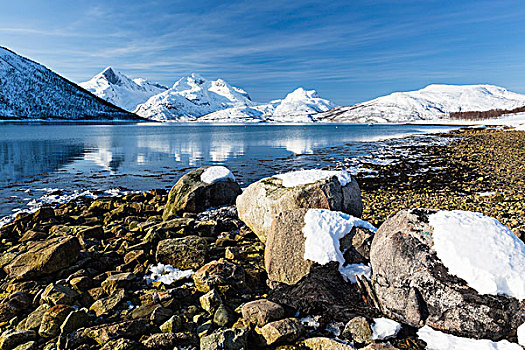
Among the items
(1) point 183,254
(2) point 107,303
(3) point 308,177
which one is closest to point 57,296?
(2) point 107,303

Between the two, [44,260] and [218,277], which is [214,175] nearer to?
[44,260]

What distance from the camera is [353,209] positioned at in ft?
31.4

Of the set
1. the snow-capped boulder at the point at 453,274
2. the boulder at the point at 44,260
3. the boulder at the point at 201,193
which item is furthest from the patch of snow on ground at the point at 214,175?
the snow-capped boulder at the point at 453,274

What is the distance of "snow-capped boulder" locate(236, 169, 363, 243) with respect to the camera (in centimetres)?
878

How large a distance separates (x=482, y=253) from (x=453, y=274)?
1.71ft

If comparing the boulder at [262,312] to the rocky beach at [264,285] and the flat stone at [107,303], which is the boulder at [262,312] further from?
the flat stone at [107,303]

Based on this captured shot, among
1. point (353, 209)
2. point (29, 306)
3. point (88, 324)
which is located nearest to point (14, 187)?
point (29, 306)

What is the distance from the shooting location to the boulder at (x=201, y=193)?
1264 centimetres

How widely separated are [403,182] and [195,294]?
17525 mm

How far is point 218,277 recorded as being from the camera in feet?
21.4

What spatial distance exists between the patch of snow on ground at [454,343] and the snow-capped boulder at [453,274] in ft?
0.28

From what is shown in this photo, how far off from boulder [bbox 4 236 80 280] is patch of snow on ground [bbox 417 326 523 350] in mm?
7436

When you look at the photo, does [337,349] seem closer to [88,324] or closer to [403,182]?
[88,324]

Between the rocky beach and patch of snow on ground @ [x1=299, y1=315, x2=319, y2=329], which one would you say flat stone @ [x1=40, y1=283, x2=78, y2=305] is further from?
patch of snow on ground @ [x1=299, y1=315, x2=319, y2=329]
